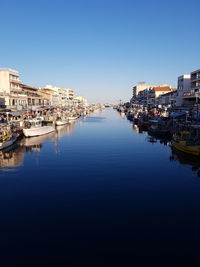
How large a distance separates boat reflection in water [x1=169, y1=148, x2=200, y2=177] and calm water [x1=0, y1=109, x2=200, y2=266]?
0.95 ft

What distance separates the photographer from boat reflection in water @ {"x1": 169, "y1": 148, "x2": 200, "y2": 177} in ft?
107

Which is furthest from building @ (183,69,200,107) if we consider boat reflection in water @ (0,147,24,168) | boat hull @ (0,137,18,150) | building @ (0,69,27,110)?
building @ (0,69,27,110)

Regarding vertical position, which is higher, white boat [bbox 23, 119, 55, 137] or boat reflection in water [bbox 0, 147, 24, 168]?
white boat [bbox 23, 119, 55, 137]

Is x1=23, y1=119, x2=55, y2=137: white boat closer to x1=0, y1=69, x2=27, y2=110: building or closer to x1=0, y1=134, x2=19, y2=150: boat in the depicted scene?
x1=0, y1=134, x2=19, y2=150: boat

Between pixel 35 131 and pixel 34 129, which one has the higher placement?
pixel 34 129

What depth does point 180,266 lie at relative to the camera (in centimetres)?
1258

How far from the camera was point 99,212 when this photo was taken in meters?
19.0

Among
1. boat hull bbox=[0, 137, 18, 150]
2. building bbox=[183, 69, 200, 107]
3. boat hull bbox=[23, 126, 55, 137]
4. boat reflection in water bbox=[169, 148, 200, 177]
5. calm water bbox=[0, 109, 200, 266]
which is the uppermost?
building bbox=[183, 69, 200, 107]

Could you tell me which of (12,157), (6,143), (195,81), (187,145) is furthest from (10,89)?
(187,145)

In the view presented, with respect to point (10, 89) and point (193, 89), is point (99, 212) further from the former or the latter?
point (10, 89)

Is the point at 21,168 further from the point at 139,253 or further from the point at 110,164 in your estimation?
the point at 139,253

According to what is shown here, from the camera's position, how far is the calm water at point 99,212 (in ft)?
44.8

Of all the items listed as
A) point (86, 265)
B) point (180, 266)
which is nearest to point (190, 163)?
point (180, 266)

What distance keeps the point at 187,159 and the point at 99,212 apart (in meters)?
23.0
